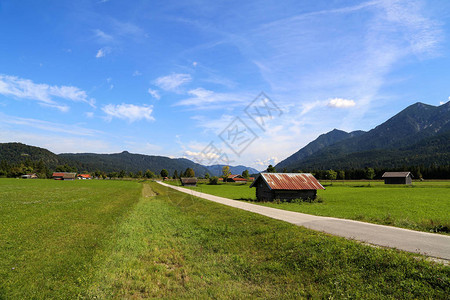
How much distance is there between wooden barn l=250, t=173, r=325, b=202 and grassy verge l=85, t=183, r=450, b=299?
21.3 metres

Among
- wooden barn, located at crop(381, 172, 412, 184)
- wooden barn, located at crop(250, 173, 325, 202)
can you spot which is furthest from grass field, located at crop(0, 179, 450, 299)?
wooden barn, located at crop(381, 172, 412, 184)

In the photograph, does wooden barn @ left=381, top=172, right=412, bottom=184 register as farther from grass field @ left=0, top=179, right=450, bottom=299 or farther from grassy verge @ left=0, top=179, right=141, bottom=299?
grassy verge @ left=0, top=179, right=141, bottom=299

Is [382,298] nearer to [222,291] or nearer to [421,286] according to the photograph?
[421,286]

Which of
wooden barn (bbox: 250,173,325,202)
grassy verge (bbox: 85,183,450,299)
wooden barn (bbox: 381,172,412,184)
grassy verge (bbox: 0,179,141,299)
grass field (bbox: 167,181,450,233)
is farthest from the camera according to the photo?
wooden barn (bbox: 381,172,412,184)

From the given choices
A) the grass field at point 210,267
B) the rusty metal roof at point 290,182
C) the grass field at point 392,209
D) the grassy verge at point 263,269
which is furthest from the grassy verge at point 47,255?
the rusty metal roof at point 290,182

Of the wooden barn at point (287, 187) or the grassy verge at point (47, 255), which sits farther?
the wooden barn at point (287, 187)

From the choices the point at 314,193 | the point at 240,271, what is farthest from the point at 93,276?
the point at 314,193

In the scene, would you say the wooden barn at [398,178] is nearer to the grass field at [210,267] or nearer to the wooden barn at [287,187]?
the wooden barn at [287,187]

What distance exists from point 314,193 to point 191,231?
84.0ft

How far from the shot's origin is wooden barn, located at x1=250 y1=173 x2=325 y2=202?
119 ft

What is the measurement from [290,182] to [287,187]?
1.72 meters

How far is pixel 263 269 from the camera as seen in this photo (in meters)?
10.3

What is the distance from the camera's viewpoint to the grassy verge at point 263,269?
25.8ft

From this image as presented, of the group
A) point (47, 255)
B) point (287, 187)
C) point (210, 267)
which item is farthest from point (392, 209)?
point (47, 255)
